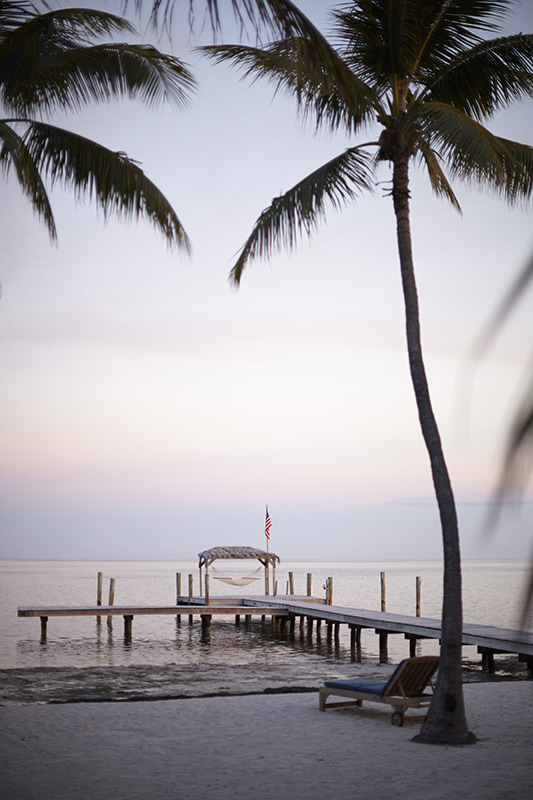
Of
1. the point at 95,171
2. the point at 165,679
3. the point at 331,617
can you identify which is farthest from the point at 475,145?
the point at 331,617

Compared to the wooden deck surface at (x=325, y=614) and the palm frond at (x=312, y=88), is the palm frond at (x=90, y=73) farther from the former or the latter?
the wooden deck surface at (x=325, y=614)

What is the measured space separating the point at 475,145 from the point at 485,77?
225cm

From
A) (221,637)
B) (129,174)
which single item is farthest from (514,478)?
(221,637)

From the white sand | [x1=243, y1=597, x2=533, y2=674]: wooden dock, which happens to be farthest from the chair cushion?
[x1=243, y1=597, x2=533, y2=674]: wooden dock

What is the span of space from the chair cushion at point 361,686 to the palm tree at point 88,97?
653 cm

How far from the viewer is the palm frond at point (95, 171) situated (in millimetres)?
9602

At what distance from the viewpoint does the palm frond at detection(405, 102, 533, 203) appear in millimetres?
8398

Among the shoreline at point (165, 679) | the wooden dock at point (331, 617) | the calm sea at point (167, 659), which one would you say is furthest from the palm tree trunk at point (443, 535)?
the wooden dock at point (331, 617)

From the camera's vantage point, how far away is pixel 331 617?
25.6 m

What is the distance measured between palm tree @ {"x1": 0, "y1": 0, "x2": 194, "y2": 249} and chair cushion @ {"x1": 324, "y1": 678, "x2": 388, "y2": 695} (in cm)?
653

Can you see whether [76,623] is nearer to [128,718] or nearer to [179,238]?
[128,718]

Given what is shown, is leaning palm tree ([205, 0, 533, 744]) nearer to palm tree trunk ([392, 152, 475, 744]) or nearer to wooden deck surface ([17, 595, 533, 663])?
palm tree trunk ([392, 152, 475, 744])

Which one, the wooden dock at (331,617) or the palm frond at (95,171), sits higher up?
the palm frond at (95,171)

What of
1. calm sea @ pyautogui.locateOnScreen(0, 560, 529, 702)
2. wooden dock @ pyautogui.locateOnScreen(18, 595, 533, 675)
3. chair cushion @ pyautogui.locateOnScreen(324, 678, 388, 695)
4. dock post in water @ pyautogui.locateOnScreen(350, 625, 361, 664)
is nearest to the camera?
chair cushion @ pyautogui.locateOnScreen(324, 678, 388, 695)
